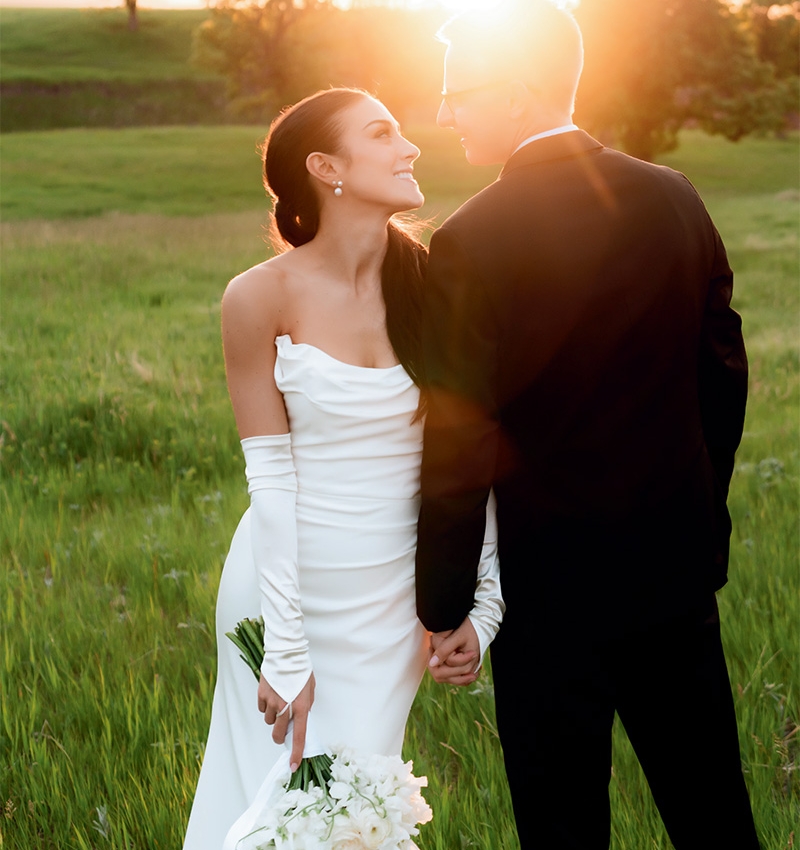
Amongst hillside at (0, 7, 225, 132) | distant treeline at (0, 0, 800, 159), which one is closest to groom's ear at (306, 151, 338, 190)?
distant treeline at (0, 0, 800, 159)

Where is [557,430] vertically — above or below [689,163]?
above

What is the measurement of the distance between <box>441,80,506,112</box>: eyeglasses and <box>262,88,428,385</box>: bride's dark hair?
0.33 meters

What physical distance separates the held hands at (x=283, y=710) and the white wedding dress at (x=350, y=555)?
0.12m

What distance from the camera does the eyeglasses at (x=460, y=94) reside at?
2.10 metres

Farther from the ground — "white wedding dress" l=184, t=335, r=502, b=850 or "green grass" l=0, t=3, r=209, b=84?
"white wedding dress" l=184, t=335, r=502, b=850

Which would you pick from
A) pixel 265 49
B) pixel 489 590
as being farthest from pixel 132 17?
pixel 489 590

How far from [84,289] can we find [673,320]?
10.7 m

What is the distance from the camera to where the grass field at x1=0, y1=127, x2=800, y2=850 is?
296 cm

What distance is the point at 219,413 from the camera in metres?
6.91

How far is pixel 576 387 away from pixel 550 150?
0.56 m

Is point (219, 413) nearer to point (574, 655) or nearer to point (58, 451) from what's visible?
point (58, 451)

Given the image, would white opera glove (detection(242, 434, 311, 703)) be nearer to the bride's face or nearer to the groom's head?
the bride's face

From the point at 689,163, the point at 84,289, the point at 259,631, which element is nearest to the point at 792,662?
the point at 259,631

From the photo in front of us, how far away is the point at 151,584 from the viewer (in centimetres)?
444
